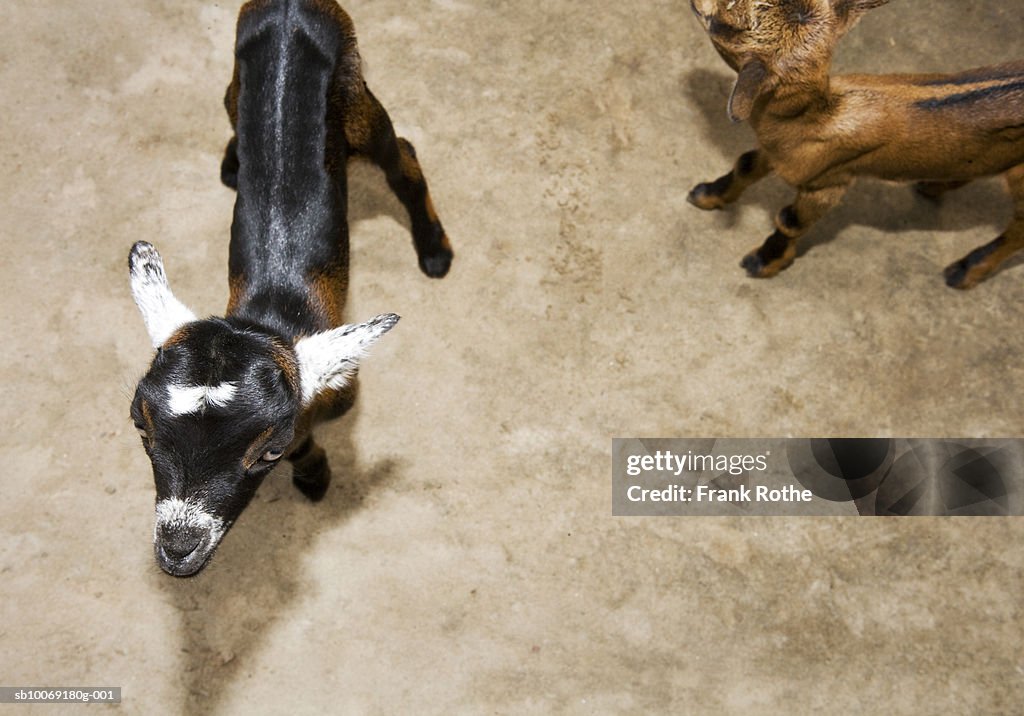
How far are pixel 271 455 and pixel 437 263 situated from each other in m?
1.96

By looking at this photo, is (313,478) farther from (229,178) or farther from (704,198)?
(704,198)

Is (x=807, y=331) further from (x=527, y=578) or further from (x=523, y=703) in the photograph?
(x=523, y=703)

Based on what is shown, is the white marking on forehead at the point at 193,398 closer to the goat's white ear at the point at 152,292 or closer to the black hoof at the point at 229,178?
the goat's white ear at the point at 152,292

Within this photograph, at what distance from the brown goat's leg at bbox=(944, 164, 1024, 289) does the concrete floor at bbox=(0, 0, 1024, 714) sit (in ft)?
0.43

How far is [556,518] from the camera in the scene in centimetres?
466

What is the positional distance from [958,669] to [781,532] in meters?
1.14

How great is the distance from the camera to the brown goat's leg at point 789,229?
4.44 metres

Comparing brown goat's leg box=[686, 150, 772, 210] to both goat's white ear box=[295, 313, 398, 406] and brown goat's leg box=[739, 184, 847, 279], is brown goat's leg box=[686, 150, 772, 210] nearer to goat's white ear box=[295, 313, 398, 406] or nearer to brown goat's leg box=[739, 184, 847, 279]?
brown goat's leg box=[739, 184, 847, 279]

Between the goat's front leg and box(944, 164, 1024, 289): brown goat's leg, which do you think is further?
the goat's front leg

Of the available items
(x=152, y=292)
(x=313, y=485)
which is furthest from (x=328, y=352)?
(x=313, y=485)

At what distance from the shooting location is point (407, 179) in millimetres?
4648

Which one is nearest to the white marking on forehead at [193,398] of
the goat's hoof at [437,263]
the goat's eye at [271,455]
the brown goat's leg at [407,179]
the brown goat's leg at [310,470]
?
the goat's eye at [271,455]

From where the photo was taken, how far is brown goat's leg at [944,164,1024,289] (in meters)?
4.58

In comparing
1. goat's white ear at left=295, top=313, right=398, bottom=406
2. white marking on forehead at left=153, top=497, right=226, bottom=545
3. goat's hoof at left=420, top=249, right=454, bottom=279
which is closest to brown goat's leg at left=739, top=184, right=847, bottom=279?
goat's hoof at left=420, top=249, right=454, bottom=279
